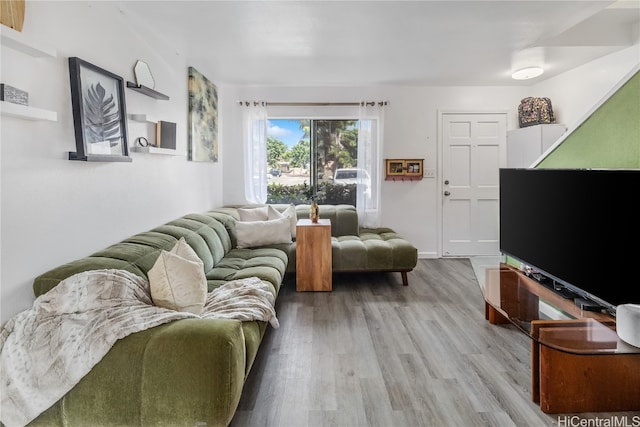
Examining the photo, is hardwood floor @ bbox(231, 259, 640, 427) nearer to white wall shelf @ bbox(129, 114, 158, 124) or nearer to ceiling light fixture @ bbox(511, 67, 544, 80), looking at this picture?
white wall shelf @ bbox(129, 114, 158, 124)

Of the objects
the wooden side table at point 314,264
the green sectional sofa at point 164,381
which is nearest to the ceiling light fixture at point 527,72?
the wooden side table at point 314,264

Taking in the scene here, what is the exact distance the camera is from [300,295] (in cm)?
390

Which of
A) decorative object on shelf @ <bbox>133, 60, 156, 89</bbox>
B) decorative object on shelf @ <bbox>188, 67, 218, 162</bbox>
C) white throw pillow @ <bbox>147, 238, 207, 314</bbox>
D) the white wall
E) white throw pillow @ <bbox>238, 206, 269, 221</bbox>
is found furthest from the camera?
white throw pillow @ <bbox>238, 206, 269, 221</bbox>

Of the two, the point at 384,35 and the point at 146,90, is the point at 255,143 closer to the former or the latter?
the point at 146,90

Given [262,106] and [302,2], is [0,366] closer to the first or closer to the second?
[302,2]

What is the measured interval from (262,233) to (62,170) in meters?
2.31

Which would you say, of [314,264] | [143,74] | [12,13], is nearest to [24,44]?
[12,13]

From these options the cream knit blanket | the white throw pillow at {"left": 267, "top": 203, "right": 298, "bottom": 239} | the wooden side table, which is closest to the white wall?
the cream knit blanket

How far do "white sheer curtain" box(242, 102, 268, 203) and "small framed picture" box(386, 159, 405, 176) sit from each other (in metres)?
1.72

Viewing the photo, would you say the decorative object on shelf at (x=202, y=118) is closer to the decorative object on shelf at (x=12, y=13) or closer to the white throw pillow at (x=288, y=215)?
the white throw pillow at (x=288, y=215)

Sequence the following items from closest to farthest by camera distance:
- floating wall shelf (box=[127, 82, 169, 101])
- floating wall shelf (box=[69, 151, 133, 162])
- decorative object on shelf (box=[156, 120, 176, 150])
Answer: floating wall shelf (box=[69, 151, 133, 162]) → floating wall shelf (box=[127, 82, 169, 101]) → decorative object on shelf (box=[156, 120, 176, 150])

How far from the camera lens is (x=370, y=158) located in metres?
5.32

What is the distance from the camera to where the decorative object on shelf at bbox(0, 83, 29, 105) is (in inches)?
64.7

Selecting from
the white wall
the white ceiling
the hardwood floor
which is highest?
the white ceiling
